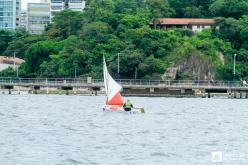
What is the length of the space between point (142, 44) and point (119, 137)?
89241 millimetres

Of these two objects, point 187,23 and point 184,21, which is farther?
point 184,21

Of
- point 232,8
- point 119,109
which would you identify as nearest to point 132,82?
point 232,8

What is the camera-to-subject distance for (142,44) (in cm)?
14525

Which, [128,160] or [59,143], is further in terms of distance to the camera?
[59,143]

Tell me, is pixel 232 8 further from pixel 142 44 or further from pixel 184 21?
pixel 142 44

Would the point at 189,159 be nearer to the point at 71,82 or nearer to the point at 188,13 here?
the point at 71,82

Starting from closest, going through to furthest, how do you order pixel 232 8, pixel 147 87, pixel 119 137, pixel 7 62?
pixel 119 137
pixel 147 87
pixel 232 8
pixel 7 62

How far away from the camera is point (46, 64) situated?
502 feet

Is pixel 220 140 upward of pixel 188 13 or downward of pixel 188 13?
downward

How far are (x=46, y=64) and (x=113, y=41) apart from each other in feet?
35.5

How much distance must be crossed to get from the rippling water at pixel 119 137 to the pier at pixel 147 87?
45886 mm

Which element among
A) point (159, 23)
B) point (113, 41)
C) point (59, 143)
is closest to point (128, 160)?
point (59, 143)

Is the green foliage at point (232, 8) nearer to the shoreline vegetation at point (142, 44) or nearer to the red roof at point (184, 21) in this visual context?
the shoreline vegetation at point (142, 44)

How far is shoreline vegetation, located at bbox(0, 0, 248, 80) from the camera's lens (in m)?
141
